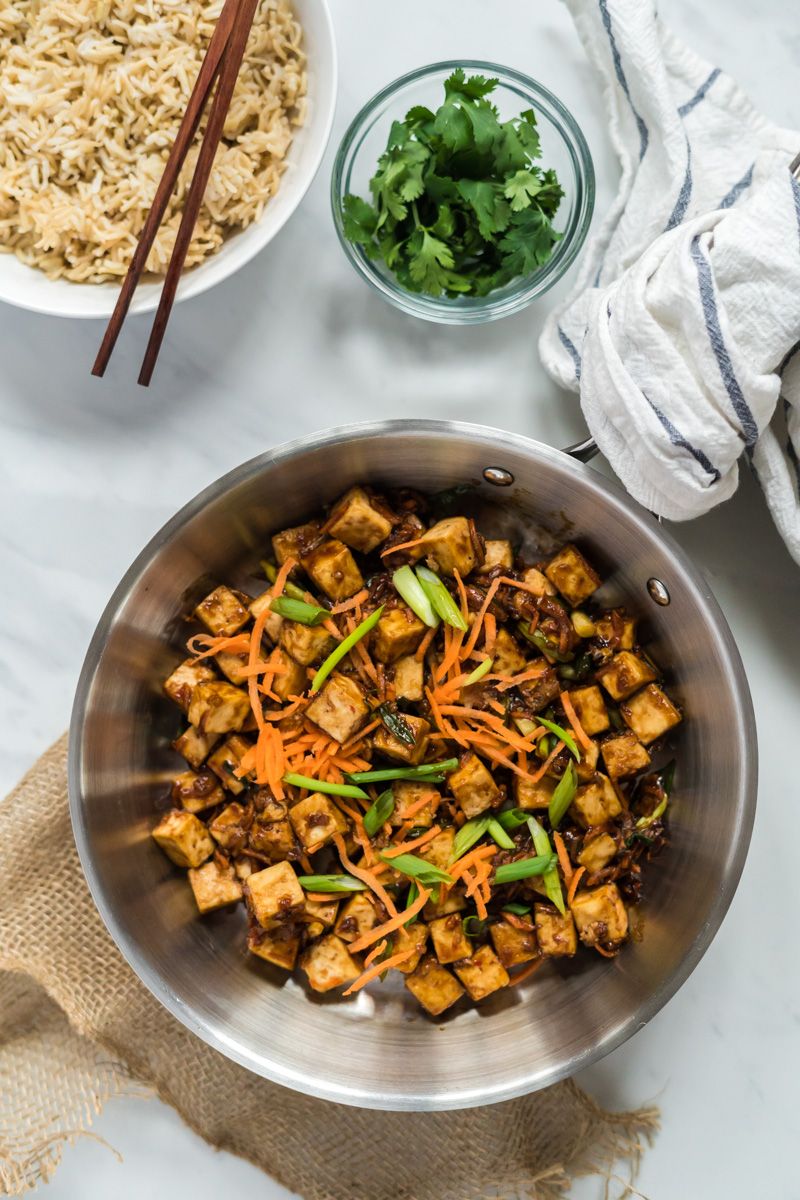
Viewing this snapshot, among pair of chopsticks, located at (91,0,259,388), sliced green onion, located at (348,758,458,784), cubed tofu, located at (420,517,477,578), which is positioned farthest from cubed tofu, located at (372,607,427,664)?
pair of chopsticks, located at (91,0,259,388)

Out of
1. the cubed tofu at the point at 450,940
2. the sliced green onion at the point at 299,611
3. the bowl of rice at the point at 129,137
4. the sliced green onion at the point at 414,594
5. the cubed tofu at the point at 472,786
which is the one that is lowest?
the cubed tofu at the point at 450,940

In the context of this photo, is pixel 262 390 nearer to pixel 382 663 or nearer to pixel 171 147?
pixel 171 147

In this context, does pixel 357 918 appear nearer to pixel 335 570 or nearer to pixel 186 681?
pixel 186 681

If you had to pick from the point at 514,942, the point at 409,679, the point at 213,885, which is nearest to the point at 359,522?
the point at 409,679

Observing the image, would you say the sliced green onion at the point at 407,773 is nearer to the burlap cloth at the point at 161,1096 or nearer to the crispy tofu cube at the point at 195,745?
the crispy tofu cube at the point at 195,745

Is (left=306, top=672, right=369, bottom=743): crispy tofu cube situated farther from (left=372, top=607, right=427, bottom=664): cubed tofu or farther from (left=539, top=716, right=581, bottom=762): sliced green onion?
(left=539, top=716, right=581, bottom=762): sliced green onion

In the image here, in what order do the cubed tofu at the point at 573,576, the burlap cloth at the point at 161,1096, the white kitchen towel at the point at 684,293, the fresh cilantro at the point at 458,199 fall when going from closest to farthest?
1. the white kitchen towel at the point at 684,293
2. the fresh cilantro at the point at 458,199
3. the cubed tofu at the point at 573,576
4. the burlap cloth at the point at 161,1096

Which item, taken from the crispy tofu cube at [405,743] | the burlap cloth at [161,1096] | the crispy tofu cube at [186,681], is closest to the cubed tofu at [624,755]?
the crispy tofu cube at [405,743]
